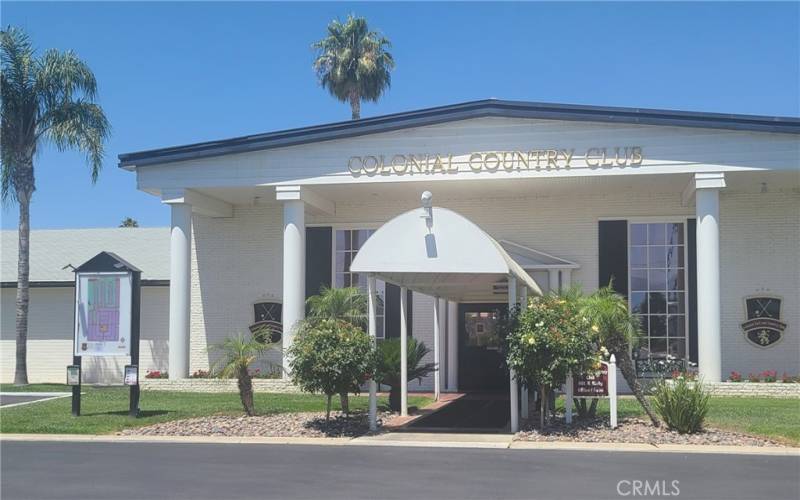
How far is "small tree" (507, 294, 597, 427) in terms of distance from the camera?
14172mm

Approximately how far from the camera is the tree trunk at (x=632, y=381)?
1442cm

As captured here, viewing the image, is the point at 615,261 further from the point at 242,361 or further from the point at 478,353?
the point at 242,361

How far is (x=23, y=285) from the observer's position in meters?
25.1

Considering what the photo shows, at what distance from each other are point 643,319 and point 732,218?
354 cm

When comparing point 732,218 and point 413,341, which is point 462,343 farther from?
point 732,218

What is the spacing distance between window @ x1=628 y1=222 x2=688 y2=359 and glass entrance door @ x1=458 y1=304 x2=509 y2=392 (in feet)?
12.4

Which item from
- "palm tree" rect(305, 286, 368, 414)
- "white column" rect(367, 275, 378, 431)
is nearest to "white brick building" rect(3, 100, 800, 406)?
"palm tree" rect(305, 286, 368, 414)

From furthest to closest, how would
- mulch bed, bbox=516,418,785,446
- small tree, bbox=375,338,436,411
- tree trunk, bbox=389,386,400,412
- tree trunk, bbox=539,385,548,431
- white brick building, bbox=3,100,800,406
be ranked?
1. white brick building, bbox=3,100,800,406
2. tree trunk, bbox=389,386,400,412
3. small tree, bbox=375,338,436,411
4. tree trunk, bbox=539,385,548,431
5. mulch bed, bbox=516,418,785,446

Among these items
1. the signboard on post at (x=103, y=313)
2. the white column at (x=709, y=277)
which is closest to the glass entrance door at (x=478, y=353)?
the white column at (x=709, y=277)

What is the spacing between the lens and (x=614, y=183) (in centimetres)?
2208

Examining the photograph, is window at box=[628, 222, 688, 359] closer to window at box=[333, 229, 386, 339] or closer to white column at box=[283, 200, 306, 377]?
window at box=[333, 229, 386, 339]

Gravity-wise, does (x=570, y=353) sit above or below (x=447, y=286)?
below

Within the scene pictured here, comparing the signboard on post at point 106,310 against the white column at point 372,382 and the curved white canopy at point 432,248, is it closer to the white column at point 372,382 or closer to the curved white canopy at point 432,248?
the white column at point 372,382

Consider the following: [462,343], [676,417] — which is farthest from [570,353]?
[462,343]
